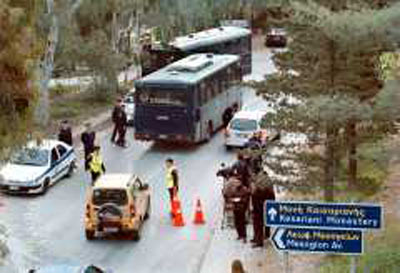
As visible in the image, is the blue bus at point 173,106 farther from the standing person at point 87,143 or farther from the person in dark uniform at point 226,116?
the standing person at point 87,143

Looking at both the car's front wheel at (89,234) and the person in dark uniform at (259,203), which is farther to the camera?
the car's front wheel at (89,234)

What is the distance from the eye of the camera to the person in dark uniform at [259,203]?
75.5 feet

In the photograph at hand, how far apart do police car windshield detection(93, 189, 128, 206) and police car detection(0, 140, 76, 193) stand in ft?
14.1

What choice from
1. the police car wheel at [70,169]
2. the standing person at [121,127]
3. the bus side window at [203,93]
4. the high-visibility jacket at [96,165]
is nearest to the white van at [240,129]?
the bus side window at [203,93]

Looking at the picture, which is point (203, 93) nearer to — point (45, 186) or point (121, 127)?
point (121, 127)

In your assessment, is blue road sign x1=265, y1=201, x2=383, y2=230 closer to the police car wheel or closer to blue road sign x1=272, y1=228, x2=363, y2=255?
blue road sign x1=272, y1=228, x2=363, y2=255

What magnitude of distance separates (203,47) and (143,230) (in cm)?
2181

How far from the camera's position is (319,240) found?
525 inches

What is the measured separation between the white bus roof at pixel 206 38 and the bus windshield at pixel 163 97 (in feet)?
29.9

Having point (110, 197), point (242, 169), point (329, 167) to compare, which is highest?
point (329, 167)

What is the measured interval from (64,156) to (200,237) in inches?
277

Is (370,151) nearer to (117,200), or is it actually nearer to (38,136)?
(38,136)

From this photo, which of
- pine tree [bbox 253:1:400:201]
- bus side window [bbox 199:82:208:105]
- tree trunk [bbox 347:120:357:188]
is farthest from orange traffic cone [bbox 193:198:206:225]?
bus side window [bbox 199:82:208:105]

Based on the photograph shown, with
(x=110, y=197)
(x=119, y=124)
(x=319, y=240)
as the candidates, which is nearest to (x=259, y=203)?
(x=110, y=197)
